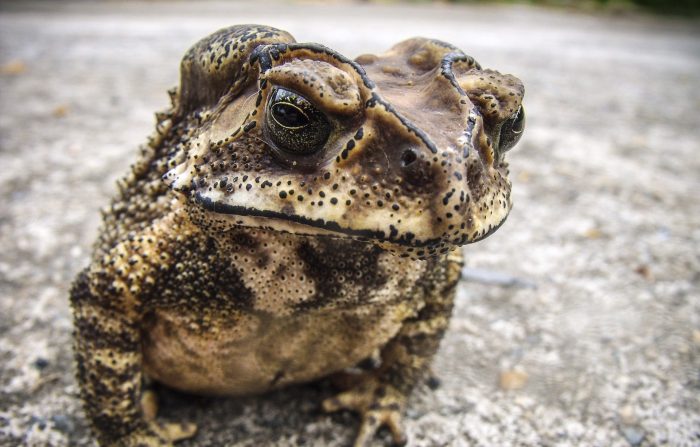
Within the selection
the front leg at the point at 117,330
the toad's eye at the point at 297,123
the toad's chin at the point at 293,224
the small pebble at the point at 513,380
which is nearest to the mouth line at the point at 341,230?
the toad's chin at the point at 293,224

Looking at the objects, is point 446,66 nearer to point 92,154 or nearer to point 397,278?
point 397,278

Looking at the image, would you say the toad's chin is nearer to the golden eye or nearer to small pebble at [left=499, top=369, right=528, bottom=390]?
the golden eye

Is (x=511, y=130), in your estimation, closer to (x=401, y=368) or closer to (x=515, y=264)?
(x=401, y=368)

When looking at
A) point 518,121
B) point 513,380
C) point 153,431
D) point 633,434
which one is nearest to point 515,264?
point 513,380

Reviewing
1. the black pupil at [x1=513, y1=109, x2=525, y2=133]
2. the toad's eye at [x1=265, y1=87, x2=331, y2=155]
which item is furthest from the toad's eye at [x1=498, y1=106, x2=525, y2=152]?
the toad's eye at [x1=265, y1=87, x2=331, y2=155]

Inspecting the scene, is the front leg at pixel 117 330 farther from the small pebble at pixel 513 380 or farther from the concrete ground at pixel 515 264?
the small pebble at pixel 513 380

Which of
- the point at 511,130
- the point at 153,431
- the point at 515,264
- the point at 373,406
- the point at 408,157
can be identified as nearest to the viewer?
the point at 408,157

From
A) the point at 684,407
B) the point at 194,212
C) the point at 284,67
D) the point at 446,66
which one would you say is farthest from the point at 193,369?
the point at 684,407

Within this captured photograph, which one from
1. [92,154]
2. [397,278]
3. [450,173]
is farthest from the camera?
[92,154]
